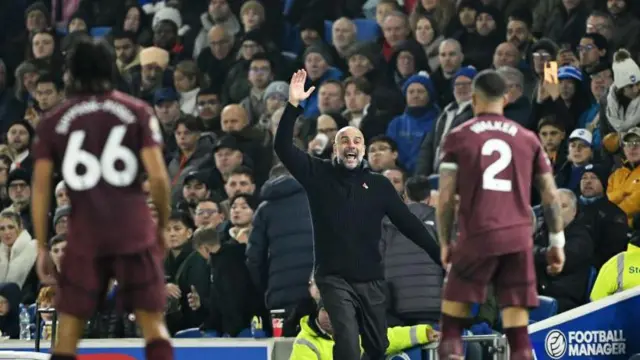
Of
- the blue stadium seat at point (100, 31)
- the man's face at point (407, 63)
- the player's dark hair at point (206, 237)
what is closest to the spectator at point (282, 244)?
the player's dark hair at point (206, 237)

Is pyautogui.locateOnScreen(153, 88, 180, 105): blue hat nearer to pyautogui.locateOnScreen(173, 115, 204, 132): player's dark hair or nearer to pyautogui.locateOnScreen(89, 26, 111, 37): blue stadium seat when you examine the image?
pyautogui.locateOnScreen(173, 115, 204, 132): player's dark hair

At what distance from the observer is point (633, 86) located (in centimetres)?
1579

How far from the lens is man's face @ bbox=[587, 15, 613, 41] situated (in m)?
17.3

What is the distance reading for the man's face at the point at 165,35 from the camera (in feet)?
69.5

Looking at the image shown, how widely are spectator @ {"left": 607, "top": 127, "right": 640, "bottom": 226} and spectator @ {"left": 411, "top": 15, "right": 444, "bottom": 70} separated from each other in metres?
3.82

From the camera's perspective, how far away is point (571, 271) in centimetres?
1425

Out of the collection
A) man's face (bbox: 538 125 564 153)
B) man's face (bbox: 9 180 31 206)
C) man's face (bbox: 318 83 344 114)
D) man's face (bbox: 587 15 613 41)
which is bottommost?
man's face (bbox: 538 125 564 153)

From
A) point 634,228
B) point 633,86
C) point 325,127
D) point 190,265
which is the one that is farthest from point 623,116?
point 190,265

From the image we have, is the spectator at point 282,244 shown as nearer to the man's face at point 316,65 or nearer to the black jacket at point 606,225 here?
the black jacket at point 606,225

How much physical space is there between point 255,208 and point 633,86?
3.59 meters

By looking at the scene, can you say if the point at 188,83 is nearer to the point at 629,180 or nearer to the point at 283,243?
the point at 283,243

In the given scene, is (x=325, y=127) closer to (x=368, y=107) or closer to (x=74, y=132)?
(x=368, y=107)

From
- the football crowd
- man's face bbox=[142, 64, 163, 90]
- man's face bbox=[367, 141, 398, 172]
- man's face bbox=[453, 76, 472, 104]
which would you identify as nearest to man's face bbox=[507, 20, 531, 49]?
the football crowd

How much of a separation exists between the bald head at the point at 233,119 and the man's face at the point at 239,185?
1695mm
